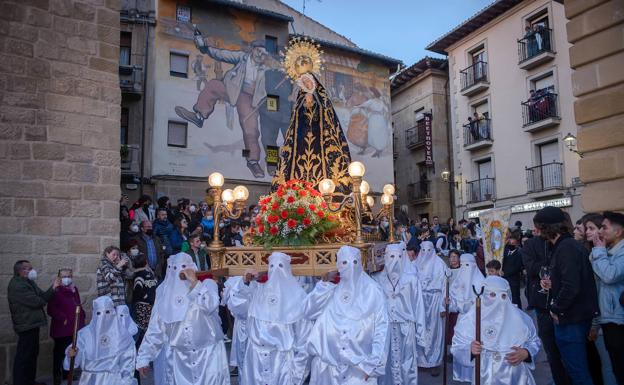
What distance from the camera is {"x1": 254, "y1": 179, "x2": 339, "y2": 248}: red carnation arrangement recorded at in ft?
20.0

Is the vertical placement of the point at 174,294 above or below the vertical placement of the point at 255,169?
below

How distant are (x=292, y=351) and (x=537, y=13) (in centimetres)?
2124

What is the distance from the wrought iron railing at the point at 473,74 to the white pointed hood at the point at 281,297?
21.5m

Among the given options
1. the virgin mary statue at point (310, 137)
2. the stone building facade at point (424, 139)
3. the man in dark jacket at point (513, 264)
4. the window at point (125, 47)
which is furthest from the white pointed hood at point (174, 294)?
the stone building facade at point (424, 139)

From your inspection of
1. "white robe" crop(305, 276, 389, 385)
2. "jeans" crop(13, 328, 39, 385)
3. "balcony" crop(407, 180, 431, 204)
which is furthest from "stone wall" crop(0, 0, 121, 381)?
"balcony" crop(407, 180, 431, 204)

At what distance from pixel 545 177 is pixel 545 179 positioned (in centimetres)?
9

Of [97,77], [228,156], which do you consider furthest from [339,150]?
[228,156]

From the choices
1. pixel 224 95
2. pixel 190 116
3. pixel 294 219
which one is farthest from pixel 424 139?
pixel 294 219

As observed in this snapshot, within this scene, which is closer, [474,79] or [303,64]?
[303,64]

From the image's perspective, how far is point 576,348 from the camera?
16.5 ft

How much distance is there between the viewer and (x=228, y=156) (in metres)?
20.9

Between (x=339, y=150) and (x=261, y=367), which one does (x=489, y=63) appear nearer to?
(x=339, y=150)

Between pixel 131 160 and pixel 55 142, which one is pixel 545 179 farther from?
pixel 55 142

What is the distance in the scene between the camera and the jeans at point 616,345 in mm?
4824
